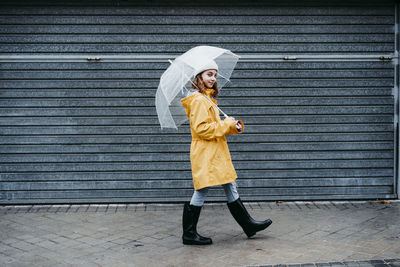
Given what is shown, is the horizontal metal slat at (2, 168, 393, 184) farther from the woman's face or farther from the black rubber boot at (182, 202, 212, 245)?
the woman's face

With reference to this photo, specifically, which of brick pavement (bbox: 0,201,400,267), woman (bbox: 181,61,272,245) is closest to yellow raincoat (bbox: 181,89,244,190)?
woman (bbox: 181,61,272,245)

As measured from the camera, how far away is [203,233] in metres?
6.08

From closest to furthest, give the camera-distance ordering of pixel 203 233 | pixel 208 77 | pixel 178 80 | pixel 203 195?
pixel 178 80, pixel 208 77, pixel 203 195, pixel 203 233

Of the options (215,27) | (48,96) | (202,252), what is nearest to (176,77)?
(202,252)

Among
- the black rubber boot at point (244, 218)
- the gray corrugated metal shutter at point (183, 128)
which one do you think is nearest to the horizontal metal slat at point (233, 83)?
the gray corrugated metal shutter at point (183, 128)

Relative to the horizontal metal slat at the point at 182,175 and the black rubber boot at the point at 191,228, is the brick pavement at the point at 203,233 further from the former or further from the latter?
the horizontal metal slat at the point at 182,175

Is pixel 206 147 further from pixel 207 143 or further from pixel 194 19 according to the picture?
pixel 194 19

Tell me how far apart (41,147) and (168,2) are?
2.80m

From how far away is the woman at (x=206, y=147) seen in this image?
5270mm

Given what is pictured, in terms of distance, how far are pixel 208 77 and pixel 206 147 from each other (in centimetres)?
75

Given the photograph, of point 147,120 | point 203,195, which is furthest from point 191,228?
point 147,120

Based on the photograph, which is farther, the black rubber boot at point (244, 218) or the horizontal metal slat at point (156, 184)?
the horizontal metal slat at point (156, 184)

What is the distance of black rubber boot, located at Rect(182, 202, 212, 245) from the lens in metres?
5.59

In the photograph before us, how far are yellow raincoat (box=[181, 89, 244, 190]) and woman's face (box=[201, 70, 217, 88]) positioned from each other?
9 centimetres
